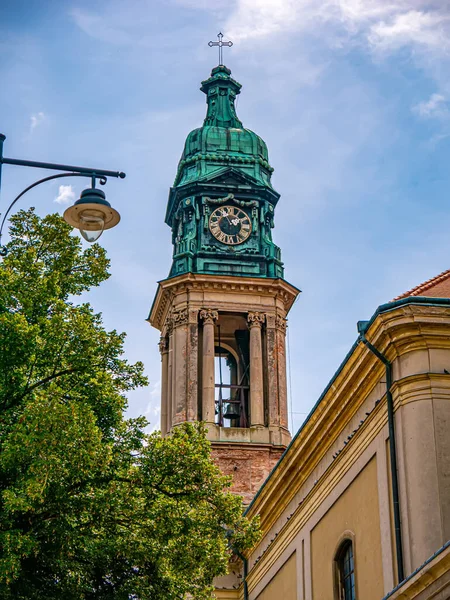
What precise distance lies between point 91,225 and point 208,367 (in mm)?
27483

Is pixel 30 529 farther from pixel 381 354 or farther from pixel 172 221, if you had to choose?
pixel 172 221

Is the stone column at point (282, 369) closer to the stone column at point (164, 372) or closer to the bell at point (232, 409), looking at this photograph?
the bell at point (232, 409)

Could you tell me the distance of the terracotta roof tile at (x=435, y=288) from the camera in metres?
22.4

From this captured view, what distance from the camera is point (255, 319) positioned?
46.8 meters

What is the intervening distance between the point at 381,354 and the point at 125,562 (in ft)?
19.5

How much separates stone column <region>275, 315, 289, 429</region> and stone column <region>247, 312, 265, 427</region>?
0.71 metres

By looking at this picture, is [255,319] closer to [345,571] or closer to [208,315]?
[208,315]

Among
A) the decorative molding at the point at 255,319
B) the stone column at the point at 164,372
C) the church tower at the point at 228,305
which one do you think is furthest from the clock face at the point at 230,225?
the stone column at the point at 164,372

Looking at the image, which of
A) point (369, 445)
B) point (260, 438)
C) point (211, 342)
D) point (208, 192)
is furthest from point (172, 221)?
point (369, 445)

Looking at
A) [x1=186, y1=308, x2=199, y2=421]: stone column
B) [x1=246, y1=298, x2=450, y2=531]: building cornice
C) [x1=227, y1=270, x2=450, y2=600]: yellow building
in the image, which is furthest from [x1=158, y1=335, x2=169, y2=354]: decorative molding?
[x1=227, y1=270, x2=450, y2=600]: yellow building

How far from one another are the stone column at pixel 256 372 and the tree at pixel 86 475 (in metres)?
21.3

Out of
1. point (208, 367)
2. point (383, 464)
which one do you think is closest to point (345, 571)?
point (383, 464)

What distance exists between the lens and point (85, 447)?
20844 mm

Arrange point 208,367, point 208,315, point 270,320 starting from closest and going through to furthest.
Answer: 1. point 208,367
2. point 208,315
3. point 270,320
